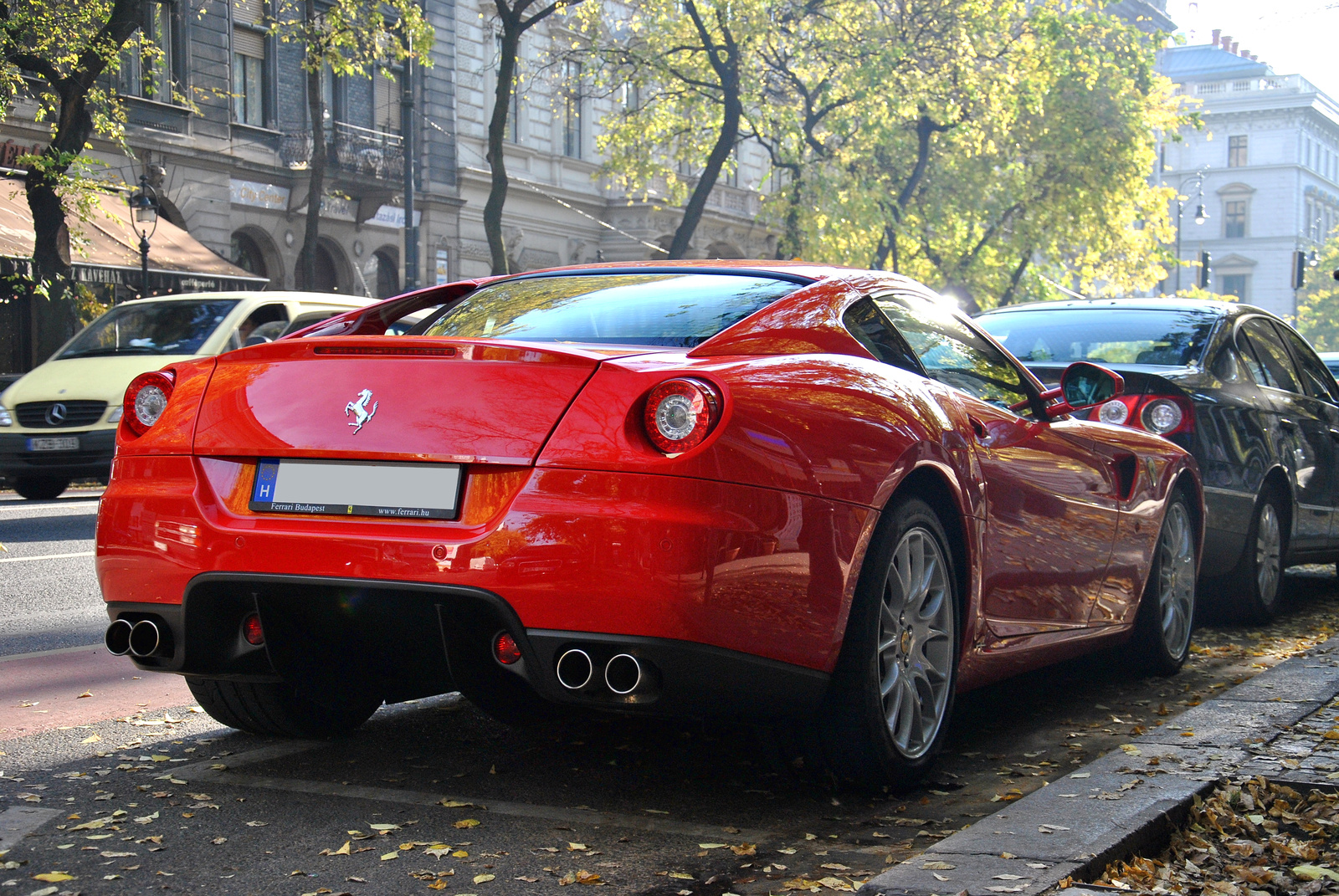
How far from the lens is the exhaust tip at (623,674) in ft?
11.5

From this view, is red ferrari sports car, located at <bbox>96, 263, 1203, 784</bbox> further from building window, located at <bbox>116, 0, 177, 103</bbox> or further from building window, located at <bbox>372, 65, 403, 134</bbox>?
building window, located at <bbox>372, 65, 403, 134</bbox>

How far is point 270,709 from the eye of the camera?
15.0 feet

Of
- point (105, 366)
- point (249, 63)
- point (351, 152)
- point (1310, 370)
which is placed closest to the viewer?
point (1310, 370)

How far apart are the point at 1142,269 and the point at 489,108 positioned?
1826cm

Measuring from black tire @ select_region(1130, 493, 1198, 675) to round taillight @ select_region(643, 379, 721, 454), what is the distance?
3.00 metres

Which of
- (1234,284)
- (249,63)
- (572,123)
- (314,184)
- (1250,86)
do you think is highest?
(1250,86)

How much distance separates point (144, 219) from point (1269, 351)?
19171mm

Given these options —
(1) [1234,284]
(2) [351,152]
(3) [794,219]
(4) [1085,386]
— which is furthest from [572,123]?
(1) [1234,284]

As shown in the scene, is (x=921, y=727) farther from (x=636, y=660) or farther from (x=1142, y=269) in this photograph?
(x=1142, y=269)

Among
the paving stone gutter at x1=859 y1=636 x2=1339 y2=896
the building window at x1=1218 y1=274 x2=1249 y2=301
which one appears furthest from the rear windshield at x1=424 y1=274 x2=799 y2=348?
the building window at x1=1218 y1=274 x2=1249 y2=301

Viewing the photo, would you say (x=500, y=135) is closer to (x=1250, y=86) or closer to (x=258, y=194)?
(x=258, y=194)

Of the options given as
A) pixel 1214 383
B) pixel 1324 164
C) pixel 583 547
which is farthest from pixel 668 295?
pixel 1324 164

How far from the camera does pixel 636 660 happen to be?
137 inches

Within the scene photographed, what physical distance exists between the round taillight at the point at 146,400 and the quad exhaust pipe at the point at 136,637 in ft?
1.69
